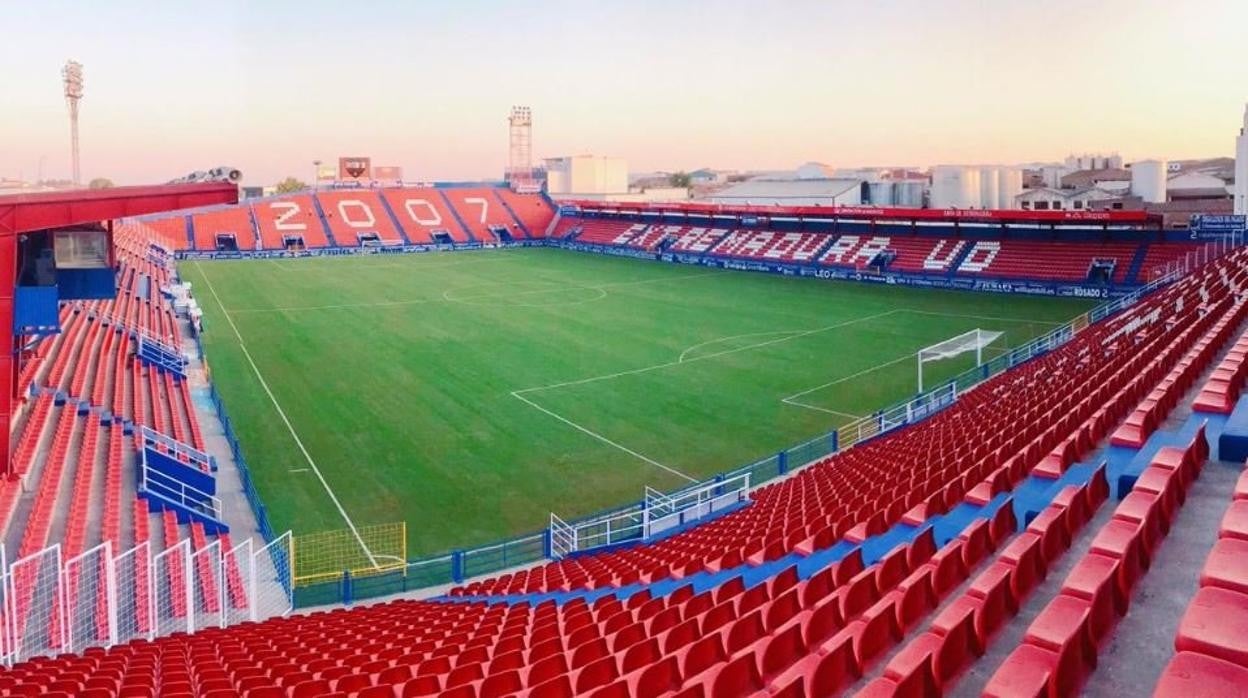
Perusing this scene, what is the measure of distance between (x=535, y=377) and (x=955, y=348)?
13.8 meters

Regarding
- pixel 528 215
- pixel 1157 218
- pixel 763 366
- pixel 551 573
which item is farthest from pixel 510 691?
pixel 528 215

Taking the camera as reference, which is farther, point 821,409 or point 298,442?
point 821,409

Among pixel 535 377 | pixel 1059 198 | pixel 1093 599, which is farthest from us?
pixel 1059 198

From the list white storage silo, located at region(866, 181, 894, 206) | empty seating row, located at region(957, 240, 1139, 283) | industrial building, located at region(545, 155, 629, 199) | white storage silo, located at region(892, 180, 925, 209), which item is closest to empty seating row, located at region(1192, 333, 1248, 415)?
empty seating row, located at region(957, 240, 1139, 283)

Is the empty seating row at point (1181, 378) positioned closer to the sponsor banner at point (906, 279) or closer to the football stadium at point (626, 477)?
the football stadium at point (626, 477)

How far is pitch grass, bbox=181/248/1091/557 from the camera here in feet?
70.9

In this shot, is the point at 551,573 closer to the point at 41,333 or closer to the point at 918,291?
the point at 41,333

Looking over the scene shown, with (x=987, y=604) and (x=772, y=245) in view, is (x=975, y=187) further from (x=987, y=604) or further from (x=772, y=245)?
(x=987, y=604)

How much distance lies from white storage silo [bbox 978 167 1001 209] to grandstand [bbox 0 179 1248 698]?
173 ft

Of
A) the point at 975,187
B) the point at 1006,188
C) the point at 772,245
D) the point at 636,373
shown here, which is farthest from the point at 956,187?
the point at 636,373

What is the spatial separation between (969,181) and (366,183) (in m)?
58.3

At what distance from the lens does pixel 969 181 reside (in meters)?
79.4

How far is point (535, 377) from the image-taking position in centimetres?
3228

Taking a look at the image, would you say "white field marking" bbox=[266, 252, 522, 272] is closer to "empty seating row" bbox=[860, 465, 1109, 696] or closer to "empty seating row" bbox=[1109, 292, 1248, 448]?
"empty seating row" bbox=[1109, 292, 1248, 448]
